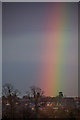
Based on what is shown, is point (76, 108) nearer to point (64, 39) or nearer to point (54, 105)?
point (54, 105)

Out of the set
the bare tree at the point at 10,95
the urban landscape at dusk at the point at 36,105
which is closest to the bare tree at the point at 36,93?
the urban landscape at dusk at the point at 36,105

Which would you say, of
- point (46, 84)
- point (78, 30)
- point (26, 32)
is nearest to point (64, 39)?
point (78, 30)

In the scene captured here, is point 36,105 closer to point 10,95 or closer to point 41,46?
point 10,95

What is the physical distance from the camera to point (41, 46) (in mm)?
1952

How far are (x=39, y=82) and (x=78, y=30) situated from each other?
34.8 inches

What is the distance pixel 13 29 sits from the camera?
6.45 ft

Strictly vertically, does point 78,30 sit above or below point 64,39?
above

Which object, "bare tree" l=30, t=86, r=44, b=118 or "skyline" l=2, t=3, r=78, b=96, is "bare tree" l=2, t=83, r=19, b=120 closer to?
"skyline" l=2, t=3, r=78, b=96

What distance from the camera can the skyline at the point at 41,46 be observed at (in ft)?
6.35

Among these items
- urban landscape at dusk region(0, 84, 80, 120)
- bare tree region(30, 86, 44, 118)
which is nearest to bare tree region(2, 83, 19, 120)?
urban landscape at dusk region(0, 84, 80, 120)

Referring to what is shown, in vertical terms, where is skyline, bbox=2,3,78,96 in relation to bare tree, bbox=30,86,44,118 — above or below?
above

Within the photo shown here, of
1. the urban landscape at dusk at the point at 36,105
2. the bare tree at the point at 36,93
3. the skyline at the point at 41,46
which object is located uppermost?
the skyline at the point at 41,46

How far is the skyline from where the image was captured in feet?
6.35

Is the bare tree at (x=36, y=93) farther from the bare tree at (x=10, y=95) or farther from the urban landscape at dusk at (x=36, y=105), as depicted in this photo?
the bare tree at (x=10, y=95)
